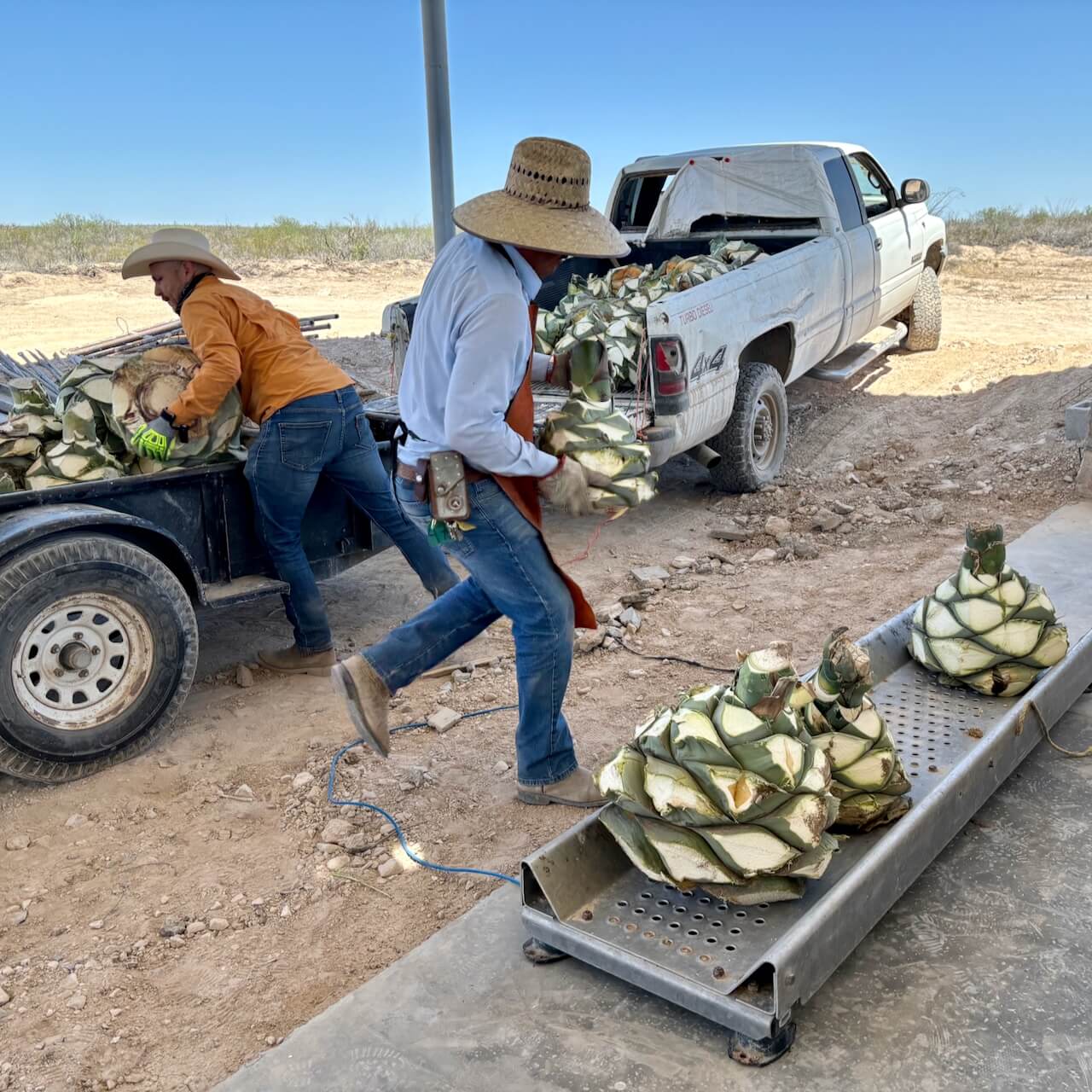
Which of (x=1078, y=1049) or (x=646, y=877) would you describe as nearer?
(x=1078, y=1049)

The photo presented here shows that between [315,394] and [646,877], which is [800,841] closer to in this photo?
[646,877]

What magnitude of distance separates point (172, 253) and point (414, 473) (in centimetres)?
195

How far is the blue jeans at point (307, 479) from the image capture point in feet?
16.1

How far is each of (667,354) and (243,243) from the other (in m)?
28.4

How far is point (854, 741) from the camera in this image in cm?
314

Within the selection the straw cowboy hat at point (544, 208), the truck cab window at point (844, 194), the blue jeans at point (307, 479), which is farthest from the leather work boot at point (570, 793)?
the truck cab window at point (844, 194)

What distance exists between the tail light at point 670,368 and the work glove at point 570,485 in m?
3.06

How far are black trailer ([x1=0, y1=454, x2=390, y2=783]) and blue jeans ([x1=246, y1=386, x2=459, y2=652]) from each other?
0.21 metres

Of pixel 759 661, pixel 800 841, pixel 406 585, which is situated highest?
pixel 759 661

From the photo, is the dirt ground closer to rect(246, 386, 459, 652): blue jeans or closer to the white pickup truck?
rect(246, 386, 459, 652): blue jeans

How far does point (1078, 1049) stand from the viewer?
256 centimetres

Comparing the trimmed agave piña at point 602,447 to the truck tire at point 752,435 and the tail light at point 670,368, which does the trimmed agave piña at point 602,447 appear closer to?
the tail light at point 670,368

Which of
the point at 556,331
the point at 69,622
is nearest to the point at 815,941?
the point at 69,622

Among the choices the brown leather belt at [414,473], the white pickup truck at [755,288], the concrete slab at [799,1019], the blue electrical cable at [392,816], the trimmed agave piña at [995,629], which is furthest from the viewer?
the white pickup truck at [755,288]
